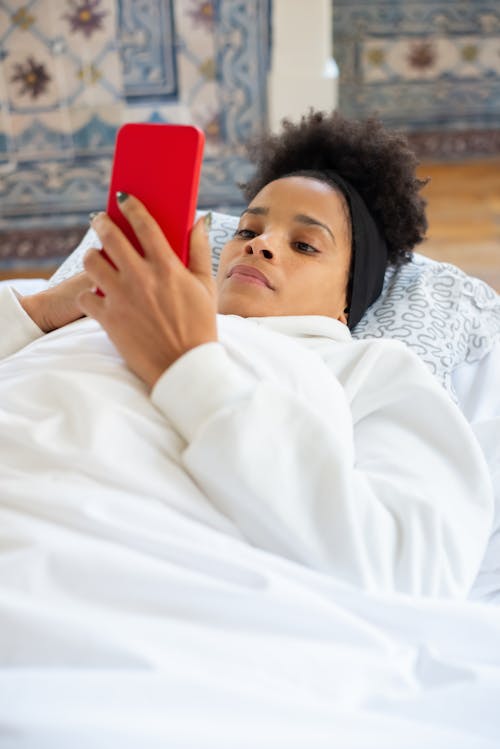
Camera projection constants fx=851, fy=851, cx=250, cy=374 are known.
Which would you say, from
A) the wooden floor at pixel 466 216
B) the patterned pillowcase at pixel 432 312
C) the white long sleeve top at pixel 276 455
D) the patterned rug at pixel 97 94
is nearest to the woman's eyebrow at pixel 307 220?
the patterned pillowcase at pixel 432 312

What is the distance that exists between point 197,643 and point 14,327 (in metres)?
0.63

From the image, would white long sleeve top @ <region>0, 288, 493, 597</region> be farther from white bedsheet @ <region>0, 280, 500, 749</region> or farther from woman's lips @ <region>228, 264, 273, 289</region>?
woman's lips @ <region>228, 264, 273, 289</region>

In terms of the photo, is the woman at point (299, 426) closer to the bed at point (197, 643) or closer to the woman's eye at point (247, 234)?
the bed at point (197, 643)

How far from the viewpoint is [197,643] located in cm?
77

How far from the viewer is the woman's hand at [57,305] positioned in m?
1.23

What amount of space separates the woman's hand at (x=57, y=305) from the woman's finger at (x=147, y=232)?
0.34 meters

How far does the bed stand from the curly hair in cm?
82

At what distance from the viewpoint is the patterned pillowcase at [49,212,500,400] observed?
1.47 m

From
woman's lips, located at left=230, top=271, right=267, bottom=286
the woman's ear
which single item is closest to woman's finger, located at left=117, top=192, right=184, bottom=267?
woman's lips, located at left=230, top=271, right=267, bottom=286

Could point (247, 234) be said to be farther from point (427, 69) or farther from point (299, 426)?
point (427, 69)

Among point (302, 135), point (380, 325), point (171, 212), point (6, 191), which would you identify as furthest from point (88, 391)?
point (6, 191)

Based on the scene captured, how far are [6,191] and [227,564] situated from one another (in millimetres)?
2596

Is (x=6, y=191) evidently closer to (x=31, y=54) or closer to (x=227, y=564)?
(x=31, y=54)

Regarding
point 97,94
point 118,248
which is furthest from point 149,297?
point 97,94
